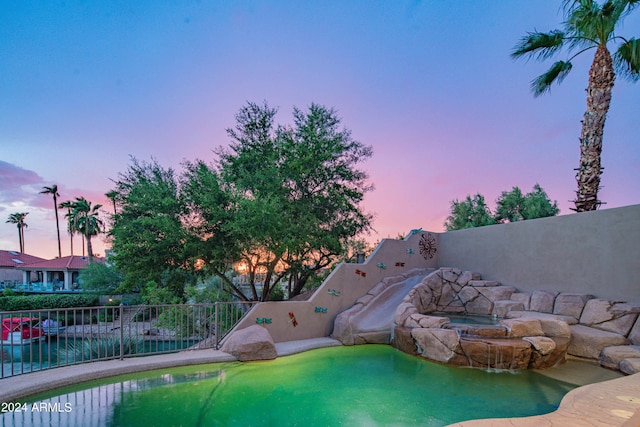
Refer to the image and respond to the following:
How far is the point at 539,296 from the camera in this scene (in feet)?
29.1

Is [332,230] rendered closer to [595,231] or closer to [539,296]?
[539,296]

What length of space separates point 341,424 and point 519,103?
12610 millimetres

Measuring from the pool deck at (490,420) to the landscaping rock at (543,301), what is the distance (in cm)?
363

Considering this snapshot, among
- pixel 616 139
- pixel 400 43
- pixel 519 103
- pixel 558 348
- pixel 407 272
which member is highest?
pixel 400 43

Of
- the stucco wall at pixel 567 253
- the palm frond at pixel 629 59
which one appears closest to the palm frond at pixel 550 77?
the palm frond at pixel 629 59

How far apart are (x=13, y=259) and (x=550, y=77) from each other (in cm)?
4038

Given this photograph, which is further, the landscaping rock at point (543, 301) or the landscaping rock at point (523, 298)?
the landscaping rock at point (523, 298)

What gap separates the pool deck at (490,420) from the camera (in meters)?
3.45

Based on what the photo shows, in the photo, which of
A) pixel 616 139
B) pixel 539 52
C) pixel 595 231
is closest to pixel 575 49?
pixel 539 52

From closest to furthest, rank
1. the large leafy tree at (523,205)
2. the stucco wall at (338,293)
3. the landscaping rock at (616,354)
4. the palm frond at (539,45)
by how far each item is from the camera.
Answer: the landscaping rock at (616,354) < the stucco wall at (338,293) < the palm frond at (539,45) < the large leafy tree at (523,205)

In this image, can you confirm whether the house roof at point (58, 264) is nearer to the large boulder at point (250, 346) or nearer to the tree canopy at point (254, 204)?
the tree canopy at point (254, 204)

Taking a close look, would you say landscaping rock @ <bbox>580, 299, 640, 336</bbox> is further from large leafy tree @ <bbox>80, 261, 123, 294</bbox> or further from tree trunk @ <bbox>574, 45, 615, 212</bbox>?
large leafy tree @ <bbox>80, 261, 123, 294</bbox>

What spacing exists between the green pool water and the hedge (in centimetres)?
1730

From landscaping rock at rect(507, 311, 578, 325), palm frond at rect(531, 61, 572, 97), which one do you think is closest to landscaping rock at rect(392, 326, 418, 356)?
landscaping rock at rect(507, 311, 578, 325)
